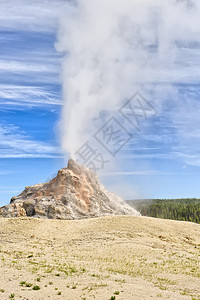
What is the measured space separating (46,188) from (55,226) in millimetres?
10046

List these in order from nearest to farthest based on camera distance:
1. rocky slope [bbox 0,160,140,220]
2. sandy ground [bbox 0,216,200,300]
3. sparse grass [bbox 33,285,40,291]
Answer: sparse grass [bbox 33,285,40,291] < sandy ground [bbox 0,216,200,300] < rocky slope [bbox 0,160,140,220]

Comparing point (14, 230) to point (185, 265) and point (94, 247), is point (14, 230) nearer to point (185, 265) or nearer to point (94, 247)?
point (94, 247)

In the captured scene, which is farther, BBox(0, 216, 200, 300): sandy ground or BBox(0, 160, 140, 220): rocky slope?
BBox(0, 160, 140, 220): rocky slope

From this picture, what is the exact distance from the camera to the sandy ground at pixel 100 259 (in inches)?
704

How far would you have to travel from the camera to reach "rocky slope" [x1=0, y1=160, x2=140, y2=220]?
4225 cm

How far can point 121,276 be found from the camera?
22266 millimetres

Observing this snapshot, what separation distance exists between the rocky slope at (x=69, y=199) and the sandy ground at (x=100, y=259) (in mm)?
3704

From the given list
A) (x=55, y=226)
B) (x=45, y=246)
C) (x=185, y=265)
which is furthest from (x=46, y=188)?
(x=185, y=265)

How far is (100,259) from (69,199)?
1637 centimetres

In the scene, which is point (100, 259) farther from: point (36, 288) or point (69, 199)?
point (69, 199)

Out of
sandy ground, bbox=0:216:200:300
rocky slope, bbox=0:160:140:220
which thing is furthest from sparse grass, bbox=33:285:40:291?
rocky slope, bbox=0:160:140:220

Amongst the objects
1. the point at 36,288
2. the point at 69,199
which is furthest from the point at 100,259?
the point at 69,199

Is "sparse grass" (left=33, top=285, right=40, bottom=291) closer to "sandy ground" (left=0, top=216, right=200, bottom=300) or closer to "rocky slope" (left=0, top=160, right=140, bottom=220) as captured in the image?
"sandy ground" (left=0, top=216, right=200, bottom=300)

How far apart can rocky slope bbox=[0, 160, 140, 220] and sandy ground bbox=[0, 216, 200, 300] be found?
3704 mm
